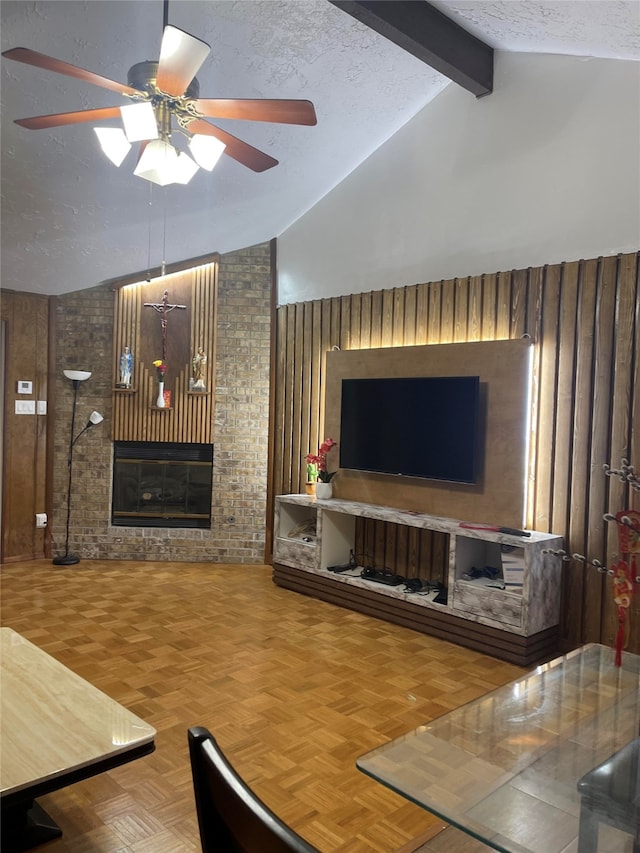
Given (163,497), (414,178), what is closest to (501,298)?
(414,178)

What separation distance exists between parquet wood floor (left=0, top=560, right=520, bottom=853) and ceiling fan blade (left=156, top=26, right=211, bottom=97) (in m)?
2.66

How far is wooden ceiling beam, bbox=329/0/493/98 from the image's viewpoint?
3279mm

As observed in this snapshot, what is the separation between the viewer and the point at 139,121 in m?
2.47

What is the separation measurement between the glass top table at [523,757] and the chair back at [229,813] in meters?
0.59

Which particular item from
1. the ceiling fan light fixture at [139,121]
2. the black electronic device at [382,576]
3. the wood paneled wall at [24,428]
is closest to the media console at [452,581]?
the black electronic device at [382,576]

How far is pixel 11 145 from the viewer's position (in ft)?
11.8

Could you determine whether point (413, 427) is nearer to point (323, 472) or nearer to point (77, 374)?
point (323, 472)

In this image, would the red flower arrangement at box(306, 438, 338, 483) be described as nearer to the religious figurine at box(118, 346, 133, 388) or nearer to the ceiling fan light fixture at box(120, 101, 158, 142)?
the religious figurine at box(118, 346, 133, 388)

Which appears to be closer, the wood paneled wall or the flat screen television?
the flat screen television

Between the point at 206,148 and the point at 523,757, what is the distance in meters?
2.58

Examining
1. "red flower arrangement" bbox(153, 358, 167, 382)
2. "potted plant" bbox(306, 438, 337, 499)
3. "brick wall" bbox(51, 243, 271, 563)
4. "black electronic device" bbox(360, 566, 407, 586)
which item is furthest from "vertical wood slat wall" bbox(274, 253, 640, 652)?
"red flower arrangement" bbox(153, 358, 167, 382)

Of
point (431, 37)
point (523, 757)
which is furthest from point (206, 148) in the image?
point (523, 757)

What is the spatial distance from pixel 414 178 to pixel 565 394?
206cm

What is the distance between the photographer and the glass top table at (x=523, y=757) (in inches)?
50.1
